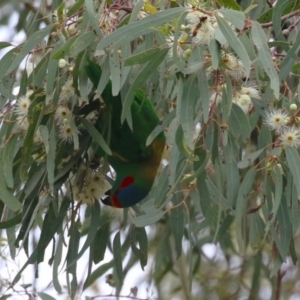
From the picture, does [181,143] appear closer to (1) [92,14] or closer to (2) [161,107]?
(1) [92,14]

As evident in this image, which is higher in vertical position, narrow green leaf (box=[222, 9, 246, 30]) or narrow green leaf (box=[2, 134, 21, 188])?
narrow green leaf (box=[222, 9, 246, 30])

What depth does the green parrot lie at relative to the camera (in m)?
2.15

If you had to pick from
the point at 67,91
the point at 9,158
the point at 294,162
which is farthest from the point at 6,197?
the point at 294,162

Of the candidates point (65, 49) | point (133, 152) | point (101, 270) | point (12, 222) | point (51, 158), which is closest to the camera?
point (65, 49)

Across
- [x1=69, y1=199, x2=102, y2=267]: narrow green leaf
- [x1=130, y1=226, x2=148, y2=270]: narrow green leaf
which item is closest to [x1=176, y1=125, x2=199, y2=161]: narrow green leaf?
[x1=69, y1=199, x2=102, y2=267]: narrow green leaf

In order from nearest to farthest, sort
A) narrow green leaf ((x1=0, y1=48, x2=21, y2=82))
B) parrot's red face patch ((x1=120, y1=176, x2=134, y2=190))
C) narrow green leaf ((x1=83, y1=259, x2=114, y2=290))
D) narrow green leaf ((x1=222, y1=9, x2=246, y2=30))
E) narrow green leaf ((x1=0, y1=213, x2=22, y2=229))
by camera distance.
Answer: narrow green leaf ((x1=222, y1=9, x2=246, y2=30))
narrow green leaf ((x1=0, y1=48, x2=21, y2=82))
narrow green leaf ((x1=0, y1=213, x2=22, y2=229))
parrot's red face patch ((x1=120, y1=176, x2=134, y2=190))
narrow green leaf ((x1=83, y1=259, x2=114, y2=290))

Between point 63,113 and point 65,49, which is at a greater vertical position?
point 65,49

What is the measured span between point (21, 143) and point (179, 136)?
0.56 m

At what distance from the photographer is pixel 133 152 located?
2240 millimetres

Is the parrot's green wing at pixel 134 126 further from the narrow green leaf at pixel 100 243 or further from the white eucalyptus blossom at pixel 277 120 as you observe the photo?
the white eucalyptus blossom at pixel 277 120

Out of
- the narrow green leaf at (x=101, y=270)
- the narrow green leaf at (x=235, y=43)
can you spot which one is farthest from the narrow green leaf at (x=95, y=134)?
the narrow green leaf at (x=101, y=270)

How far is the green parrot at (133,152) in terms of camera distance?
2.15m

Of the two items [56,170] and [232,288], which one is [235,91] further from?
[232,288]

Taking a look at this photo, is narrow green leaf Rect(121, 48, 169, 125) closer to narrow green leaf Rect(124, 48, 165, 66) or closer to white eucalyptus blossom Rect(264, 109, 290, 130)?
narrow green leaf Rect(124, 48, 165, 66)
